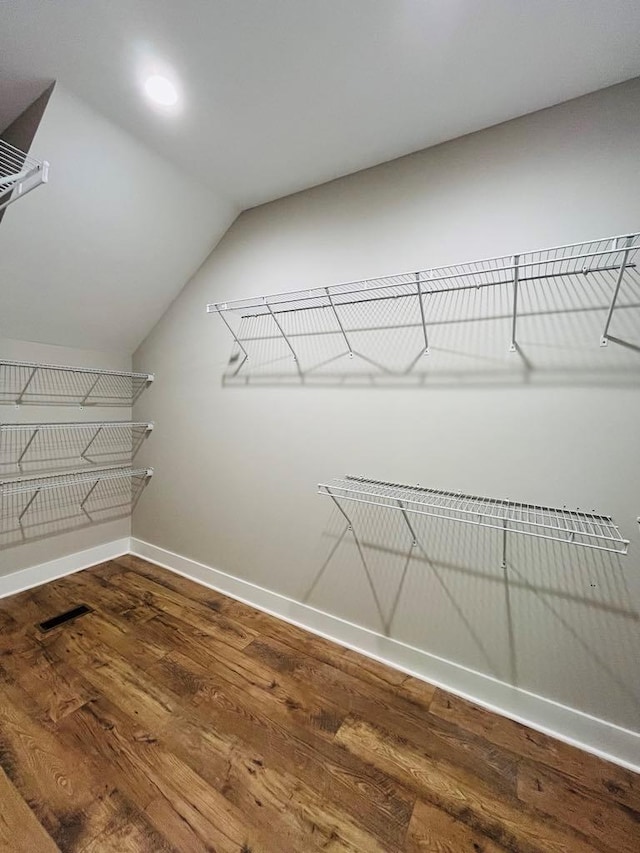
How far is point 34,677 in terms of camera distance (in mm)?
1605

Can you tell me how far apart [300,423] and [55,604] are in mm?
1827

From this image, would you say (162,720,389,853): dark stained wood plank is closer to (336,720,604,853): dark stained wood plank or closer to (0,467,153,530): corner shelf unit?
(336,720,604,853): dark stained wood plank

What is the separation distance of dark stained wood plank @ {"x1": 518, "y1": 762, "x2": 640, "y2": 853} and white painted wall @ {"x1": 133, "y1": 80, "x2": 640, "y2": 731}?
0.84 ft

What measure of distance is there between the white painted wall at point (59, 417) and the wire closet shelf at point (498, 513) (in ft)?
6.34

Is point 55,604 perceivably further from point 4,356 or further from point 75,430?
point 4,356

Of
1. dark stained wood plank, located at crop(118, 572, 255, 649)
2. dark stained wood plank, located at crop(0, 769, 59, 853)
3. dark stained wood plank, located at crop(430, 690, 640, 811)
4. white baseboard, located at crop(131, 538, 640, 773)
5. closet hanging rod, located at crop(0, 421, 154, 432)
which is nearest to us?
dark stained wood plank, located at crop(0, 769, 59, 853)

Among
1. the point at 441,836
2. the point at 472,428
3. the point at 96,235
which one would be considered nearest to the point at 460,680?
the point at 441,836

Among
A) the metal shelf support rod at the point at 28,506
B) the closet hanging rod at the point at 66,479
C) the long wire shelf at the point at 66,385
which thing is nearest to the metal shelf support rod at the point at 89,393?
the long wire shelf at the point at 66,385

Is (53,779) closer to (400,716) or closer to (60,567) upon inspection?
(400,716)

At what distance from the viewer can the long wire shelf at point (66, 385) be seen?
2.21 meters

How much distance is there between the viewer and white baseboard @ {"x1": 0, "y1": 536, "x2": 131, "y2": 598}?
7.45 ft

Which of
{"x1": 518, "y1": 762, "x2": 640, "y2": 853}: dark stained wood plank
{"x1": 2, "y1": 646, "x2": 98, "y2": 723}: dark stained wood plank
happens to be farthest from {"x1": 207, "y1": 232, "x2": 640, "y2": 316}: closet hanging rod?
{"x1": 2, "y1": 646, "x2": 98, "y2": 723}: dark stained wood plank

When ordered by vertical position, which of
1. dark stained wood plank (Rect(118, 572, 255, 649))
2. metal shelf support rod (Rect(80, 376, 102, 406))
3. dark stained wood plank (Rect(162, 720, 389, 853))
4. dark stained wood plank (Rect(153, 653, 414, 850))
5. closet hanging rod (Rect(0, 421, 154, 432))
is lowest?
dark stained wood plank (Rect(118, 572, 255, 649))

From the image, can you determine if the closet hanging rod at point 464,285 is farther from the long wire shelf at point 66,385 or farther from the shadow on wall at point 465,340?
the long wire shelf at point 66,385
